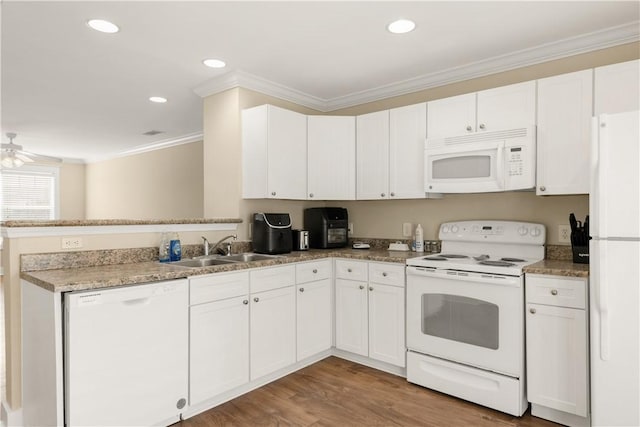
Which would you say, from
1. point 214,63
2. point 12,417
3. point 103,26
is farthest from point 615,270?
point 12,417

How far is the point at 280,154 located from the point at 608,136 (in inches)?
87.2

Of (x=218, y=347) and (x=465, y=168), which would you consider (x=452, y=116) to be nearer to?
(x=465, y=168)

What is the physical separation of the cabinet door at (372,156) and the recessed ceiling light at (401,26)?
87 cm

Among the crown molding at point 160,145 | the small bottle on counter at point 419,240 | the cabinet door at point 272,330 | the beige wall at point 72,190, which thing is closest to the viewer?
the cabinet door at point 272,330

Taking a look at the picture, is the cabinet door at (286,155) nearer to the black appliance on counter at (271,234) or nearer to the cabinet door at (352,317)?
the black appliance on counter at (271,234)

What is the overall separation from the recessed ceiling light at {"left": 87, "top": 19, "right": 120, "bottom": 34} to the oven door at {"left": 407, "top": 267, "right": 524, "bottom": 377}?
2513mm

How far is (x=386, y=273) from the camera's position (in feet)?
9.53

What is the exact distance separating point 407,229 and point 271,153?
1391 mm

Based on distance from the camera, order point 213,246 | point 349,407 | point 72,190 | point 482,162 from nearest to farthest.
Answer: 1. point 349,407
2. point 482,162
3. point 213,246
4. point 72,190

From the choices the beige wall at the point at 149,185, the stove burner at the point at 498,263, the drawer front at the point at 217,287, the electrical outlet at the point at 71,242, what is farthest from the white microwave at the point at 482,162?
the beige wall at the point at 149,185

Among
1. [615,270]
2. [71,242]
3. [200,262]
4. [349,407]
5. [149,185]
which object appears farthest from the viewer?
[149,185]

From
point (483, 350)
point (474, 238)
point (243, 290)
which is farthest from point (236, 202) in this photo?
point (483, 350)

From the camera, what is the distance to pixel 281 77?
3.30m

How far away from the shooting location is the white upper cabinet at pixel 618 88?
225 centimetres
